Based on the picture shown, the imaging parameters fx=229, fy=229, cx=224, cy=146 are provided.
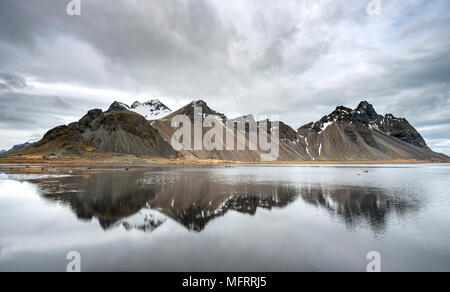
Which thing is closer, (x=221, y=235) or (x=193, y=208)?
(x=221, y=235)

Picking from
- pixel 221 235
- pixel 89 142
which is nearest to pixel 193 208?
pixel 221 235

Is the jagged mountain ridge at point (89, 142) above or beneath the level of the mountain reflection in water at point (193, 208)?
above

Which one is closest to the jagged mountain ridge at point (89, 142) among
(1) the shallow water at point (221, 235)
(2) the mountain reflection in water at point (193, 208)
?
(2) the mountain reflection in water at point (193, 208)

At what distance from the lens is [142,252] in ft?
39.8

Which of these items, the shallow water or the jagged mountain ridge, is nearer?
the shallow water

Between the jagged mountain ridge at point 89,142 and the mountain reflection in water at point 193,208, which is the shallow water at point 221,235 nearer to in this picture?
the mountain reflection in water at point 193,208

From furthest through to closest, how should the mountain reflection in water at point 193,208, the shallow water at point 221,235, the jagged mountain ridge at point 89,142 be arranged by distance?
the jagged mountain ridge at point 89,142
the mountain reflection in water at point 193,208
the shallow water at point 221,235

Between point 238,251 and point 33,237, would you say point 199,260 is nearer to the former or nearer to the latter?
point 238,251

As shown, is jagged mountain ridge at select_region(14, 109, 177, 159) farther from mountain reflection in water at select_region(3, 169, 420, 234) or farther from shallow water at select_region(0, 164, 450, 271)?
shallow water at select_region(0, 164, 450, 271)

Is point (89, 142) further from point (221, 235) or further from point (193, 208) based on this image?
point (221, 235)

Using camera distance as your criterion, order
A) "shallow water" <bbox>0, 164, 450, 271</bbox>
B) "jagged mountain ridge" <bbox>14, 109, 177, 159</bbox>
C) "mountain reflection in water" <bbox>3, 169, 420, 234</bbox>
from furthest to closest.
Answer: "jagged mountain ridge" <bbox>14, 109, 177, 159</bbox>
"mountain reflection in water" <bbox>3, 169, 420, 234</bbox>
"shallow water" <bbox>0, 164, 450, 271</bbox>

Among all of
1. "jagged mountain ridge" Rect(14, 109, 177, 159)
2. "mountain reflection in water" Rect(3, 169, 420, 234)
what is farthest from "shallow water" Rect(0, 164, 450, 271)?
"jagged mountain ridge" Rect(14, 109, 177, 159)

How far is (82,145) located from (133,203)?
17892 centimetres
